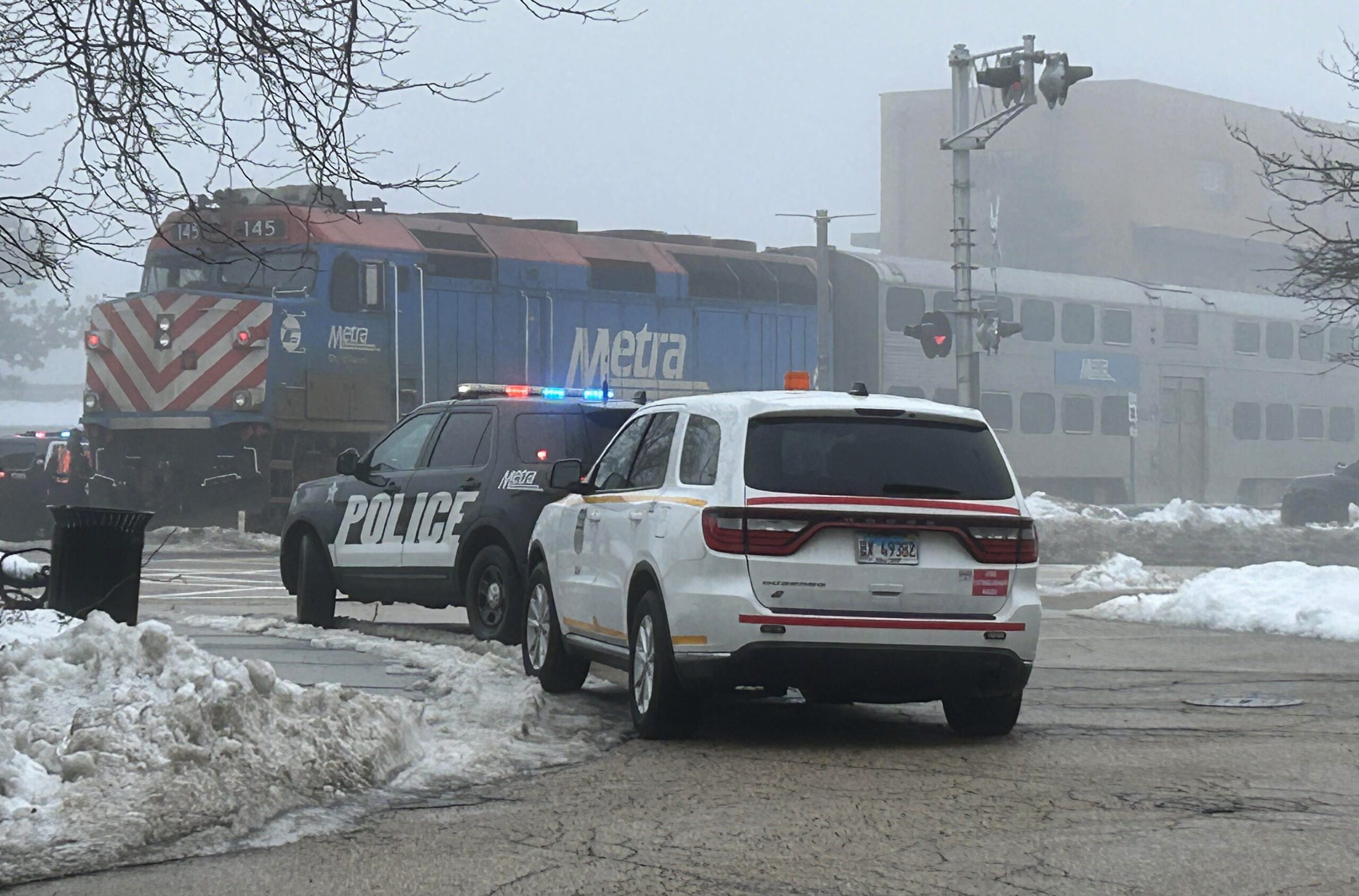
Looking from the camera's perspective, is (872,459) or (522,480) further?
(522,480)

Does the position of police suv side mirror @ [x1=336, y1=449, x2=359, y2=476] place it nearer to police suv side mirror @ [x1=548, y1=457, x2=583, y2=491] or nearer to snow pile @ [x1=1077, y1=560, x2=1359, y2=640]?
police suv side mirror @ [x1=548, y1=457, x2=583, y2=491]

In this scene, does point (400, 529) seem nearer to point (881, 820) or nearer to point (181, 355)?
point (881, 820)

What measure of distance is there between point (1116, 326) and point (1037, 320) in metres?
2.47

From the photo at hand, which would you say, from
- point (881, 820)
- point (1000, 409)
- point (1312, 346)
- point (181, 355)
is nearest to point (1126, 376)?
point (1000, 409)

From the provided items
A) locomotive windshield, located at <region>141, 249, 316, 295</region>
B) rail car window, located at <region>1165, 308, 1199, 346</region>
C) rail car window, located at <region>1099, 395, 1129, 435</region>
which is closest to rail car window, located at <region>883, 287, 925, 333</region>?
rail car window, located at <region>1099, 395, 1129, 435</region>

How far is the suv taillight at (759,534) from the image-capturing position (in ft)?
26.6

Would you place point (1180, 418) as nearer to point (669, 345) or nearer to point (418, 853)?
point (669, 345)

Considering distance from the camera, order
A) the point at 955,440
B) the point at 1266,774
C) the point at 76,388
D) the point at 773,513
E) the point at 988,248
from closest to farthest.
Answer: the point at 1266,774
the point at 773,513
the point at 955,440
the point at 988,248
the point at 76,388

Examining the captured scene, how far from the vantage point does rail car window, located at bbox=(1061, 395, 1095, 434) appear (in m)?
37.1

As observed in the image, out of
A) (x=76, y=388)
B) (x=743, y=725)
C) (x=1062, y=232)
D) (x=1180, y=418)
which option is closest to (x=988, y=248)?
(x=1062, y=232)

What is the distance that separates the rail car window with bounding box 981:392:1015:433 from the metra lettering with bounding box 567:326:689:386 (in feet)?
29.6

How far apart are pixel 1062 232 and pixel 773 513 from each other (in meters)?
81.1

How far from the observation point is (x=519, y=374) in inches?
1039

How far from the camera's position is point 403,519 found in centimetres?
1288
